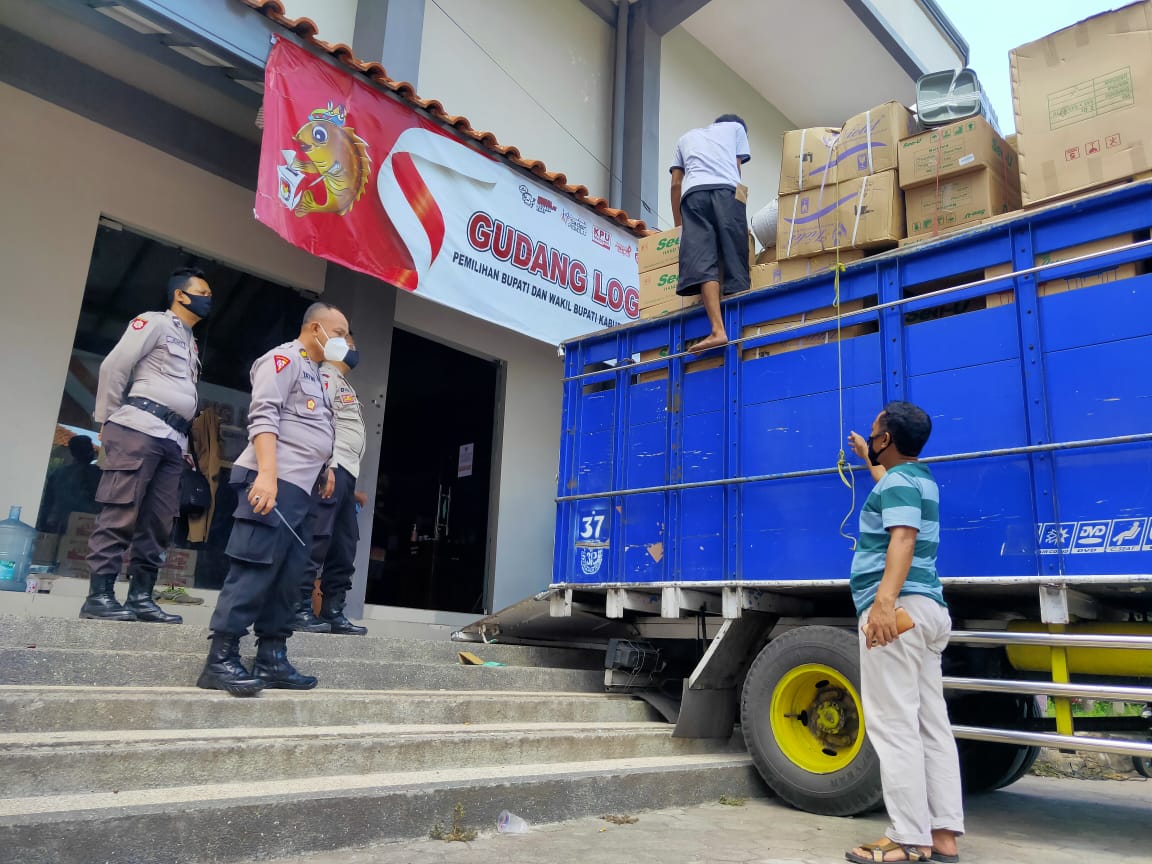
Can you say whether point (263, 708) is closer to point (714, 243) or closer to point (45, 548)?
point (45, 548)

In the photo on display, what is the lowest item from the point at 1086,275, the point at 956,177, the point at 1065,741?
the point at 1065,741

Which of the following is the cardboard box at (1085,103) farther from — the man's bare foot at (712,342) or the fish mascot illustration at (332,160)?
the fish mascot illustration at (332,160)

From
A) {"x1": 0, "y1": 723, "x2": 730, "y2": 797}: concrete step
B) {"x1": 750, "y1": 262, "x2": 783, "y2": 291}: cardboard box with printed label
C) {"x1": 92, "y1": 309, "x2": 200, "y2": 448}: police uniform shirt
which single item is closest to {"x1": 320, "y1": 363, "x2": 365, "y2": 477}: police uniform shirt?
{"x1": 92, "y1": 309, "x2": 200, "y2": 448}: police uniform shirt

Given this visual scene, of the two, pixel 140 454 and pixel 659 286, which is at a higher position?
pixel 659 286

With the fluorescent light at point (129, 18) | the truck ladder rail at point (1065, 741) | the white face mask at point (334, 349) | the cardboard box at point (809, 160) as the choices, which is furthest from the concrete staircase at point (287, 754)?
the fluorescent light at point (129, 18)

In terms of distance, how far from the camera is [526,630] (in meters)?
6.52

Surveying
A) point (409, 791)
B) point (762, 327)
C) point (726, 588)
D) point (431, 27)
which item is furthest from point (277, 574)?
point (431, 27)

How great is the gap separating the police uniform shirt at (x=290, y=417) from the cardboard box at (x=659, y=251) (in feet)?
8.66

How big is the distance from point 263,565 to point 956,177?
391 centimetres

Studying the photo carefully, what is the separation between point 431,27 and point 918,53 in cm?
753

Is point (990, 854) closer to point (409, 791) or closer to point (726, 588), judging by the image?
point (726, 588)

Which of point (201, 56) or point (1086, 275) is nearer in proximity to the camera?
point (1086, 275)

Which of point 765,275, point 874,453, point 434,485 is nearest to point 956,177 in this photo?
point 765,275

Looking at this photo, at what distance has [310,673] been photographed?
14.1ft
